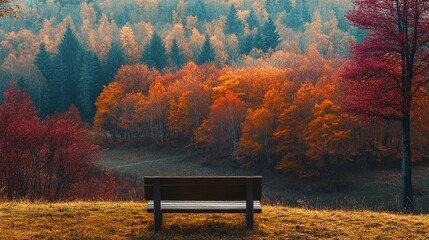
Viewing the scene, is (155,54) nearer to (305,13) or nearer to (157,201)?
(305,13)

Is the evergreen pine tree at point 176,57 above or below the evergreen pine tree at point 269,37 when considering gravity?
below

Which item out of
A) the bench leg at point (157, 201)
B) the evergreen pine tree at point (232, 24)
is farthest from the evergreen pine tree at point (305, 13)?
the bench leg at point (157, 201)

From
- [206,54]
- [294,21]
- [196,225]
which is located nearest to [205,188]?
[196,225]

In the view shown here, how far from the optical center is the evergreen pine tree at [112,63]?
8656cm

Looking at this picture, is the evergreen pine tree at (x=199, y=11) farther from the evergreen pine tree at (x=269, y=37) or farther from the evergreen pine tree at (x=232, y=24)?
the evergreen pine tree at (x=269, y=37)

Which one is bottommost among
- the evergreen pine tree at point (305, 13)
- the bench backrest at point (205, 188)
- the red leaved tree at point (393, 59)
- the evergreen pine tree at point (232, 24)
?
the bench backrest at point (205, 188)

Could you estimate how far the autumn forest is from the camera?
728 inches

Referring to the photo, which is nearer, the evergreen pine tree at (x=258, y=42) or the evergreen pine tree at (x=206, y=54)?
the evergreen pine tree at (x=206, y=54)

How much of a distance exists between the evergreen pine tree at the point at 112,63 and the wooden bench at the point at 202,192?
81407 millimetres

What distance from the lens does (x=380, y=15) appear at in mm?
16109

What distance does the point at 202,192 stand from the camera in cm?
772

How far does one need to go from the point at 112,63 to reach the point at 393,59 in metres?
78.5

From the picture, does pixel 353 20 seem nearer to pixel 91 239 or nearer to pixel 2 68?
pixel 91 239

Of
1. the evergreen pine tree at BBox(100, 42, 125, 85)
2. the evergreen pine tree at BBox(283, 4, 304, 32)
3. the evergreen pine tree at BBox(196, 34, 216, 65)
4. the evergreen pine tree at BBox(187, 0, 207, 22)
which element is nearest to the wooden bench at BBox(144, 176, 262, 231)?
the evergreen pine tree at BBox(100, 42, 125, 85)
